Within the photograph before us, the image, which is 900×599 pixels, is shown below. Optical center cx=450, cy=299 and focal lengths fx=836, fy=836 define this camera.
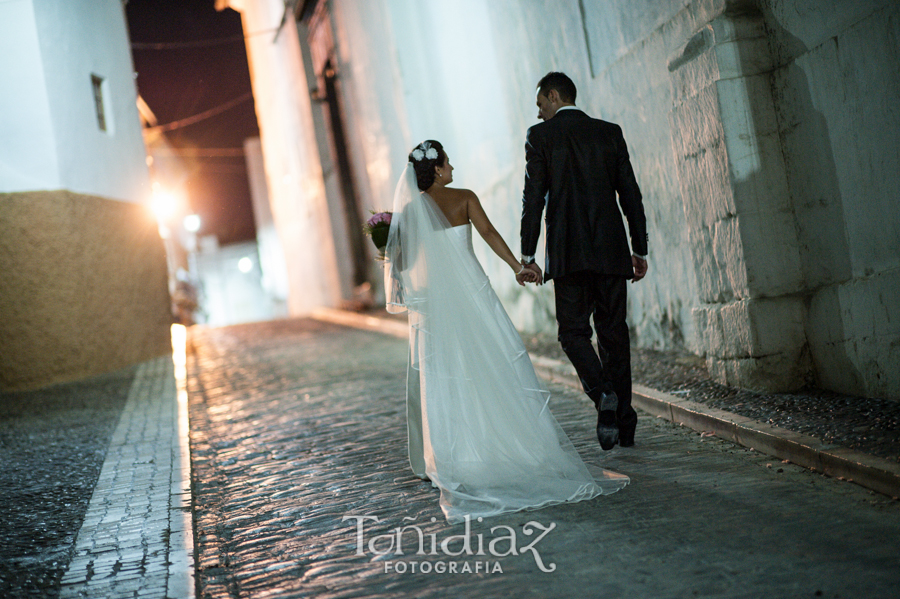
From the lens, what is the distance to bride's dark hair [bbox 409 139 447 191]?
480 centimetres

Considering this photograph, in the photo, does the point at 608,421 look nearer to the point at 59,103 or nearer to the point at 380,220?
the point at 380,220

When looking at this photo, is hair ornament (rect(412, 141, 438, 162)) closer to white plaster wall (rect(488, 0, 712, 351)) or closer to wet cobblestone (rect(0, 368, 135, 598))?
white plaster wall (rect(488, 0, 712, 351))

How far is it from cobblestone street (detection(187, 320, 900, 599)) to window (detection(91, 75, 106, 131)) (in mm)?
10207

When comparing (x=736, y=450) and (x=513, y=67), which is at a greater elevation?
(x=513, y=67)

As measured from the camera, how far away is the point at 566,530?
367 centimetres

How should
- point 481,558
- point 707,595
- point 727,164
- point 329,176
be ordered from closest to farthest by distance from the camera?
point 707,595 < point 481,558 < point 727,164 < point 329,176

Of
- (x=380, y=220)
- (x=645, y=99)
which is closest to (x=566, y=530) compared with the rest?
(x=380, y=220)

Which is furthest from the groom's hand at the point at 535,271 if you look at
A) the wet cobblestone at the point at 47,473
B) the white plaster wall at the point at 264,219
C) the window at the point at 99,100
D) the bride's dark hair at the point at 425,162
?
the white plaster wall at the point at 264,219

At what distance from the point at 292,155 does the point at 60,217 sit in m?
17.7

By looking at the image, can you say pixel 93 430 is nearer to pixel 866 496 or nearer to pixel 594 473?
pixel 594 473

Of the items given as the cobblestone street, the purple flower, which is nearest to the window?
the cobblestone street

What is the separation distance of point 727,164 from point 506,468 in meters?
2.62

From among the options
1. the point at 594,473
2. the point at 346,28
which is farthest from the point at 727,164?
the point at 346,28

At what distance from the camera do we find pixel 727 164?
554 centimetres
